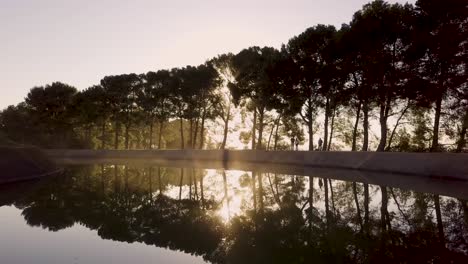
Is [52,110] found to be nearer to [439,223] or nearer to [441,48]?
[441,48]

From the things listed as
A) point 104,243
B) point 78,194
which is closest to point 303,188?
point 78,194

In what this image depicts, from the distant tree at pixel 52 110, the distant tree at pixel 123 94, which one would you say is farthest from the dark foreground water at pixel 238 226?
the distant tree at pixel 52 110

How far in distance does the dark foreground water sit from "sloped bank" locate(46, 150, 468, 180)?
5220 mm

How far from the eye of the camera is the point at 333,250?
8.36m

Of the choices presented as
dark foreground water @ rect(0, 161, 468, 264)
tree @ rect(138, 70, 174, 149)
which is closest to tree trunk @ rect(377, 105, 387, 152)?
dark foreground water @ rect(0, 161, 468, 264)

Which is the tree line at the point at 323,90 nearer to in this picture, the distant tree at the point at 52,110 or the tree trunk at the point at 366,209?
the distant tree at the point at 52,110

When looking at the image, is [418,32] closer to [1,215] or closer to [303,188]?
[303,188]

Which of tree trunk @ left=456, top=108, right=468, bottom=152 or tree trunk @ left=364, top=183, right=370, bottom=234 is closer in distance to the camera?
tree trunk @ left=364, top=183, right=370, bottom=234

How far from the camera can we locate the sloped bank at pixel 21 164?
2147cm

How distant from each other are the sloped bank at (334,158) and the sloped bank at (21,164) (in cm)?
2329

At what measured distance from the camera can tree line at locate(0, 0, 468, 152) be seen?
32.0m

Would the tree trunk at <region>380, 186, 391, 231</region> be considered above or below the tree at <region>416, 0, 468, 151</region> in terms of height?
below

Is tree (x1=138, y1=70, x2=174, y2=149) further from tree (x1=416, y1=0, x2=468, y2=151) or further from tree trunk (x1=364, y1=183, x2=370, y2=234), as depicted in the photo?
tree trunk (x1=364, y1=183, x2=370, y2=234)

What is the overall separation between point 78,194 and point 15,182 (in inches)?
263
